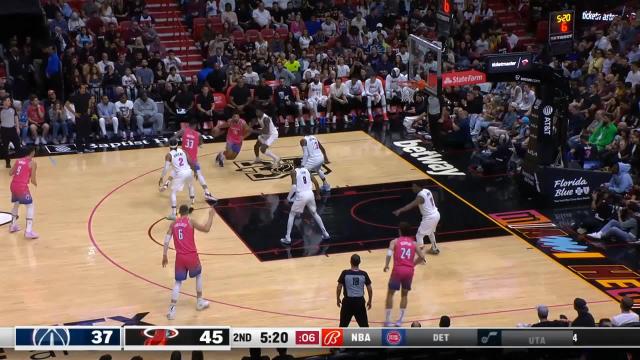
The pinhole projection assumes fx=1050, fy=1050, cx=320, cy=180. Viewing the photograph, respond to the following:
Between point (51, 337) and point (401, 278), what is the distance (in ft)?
19.6

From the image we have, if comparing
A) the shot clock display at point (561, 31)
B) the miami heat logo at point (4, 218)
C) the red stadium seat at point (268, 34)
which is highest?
the shot clock display at point (561, 31)

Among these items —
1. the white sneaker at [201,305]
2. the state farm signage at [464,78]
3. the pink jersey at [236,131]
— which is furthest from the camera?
the pink jersey at [236,131]

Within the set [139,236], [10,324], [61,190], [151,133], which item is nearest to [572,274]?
[139,236]

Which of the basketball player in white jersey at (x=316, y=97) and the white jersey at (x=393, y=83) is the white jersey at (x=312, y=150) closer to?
the basketball player in white jersey at (x=316, y=97)

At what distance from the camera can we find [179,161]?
23.1 m

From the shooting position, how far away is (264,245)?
72.2 feet

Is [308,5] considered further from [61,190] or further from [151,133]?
[61,190]

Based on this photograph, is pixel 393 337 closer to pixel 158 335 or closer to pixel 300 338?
pixel 300 338

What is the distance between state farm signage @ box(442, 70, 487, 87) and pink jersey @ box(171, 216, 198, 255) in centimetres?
1037

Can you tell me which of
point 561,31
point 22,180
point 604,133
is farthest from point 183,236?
point 604,133

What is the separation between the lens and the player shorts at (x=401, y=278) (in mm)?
17750

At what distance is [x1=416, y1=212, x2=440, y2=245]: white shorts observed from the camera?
2059 cm

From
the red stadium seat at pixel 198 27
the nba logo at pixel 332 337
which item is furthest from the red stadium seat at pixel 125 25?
the nba logo at pixel 332 337

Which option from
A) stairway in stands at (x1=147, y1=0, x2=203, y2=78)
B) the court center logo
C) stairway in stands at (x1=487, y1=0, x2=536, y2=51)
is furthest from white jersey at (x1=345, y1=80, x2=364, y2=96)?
stairway in stands at (x1=487, y1=0, x2=536, y2=51)
